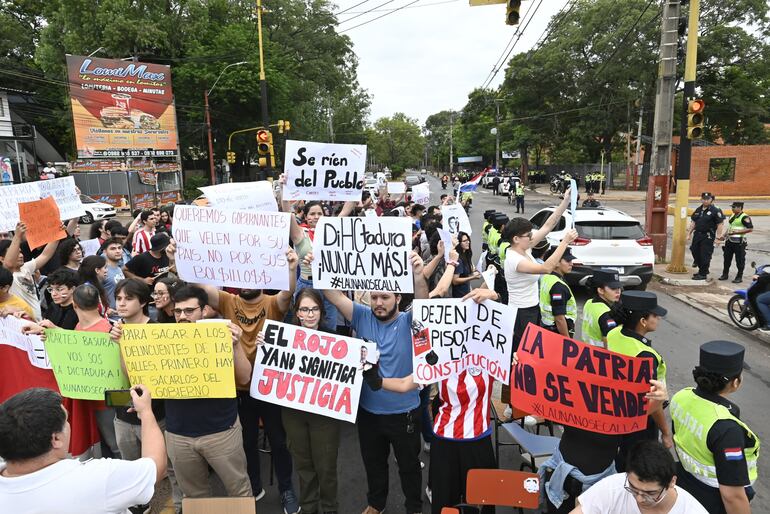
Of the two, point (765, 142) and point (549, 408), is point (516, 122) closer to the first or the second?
point (765, 142)

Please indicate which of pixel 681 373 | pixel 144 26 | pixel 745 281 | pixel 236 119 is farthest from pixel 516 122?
pixel 681 373

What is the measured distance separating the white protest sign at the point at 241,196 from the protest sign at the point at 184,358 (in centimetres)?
180

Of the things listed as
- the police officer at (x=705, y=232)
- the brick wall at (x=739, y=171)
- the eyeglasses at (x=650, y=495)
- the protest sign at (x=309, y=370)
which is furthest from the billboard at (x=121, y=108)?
the brick wall at (x=739, y=171)

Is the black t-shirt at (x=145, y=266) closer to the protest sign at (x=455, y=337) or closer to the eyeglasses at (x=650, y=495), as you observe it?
the protest sign at (x=455, y=337)

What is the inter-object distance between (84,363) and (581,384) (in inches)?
131

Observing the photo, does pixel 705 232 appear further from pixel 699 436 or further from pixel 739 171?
pixel 739 171

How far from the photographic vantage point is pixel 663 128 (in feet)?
41.4

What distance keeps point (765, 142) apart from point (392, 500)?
48.6m

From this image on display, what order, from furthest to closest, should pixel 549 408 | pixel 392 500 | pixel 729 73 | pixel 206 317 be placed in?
pixel 729 73 < pixel 392 500 < pixel 206 317 < pixel 549 408

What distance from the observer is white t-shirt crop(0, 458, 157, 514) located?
6.53ft

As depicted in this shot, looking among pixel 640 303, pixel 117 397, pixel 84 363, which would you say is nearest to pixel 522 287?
pixel 640 303

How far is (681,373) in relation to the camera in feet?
21.8

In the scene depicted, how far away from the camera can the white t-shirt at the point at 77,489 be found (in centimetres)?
199

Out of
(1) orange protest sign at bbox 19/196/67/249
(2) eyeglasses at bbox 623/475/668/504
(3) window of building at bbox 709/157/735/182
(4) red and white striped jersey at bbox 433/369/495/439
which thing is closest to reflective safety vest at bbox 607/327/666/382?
(4) red and white striped jersey at bbox 433/369/495/439
